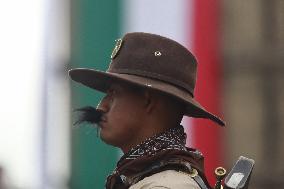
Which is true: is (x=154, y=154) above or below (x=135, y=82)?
below

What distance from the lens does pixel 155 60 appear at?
2.60 metres

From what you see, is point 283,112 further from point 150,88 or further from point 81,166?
point 150,88

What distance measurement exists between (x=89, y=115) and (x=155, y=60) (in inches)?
10.3

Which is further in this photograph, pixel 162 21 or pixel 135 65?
pixel 162 21

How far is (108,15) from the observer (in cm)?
579

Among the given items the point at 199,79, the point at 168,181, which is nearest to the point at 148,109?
the point at 168,181

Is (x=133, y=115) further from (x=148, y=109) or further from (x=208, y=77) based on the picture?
Result: (x=208, y=77)

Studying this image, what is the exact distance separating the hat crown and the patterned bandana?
0.16 meters

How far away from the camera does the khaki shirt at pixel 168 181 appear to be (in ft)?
7.59

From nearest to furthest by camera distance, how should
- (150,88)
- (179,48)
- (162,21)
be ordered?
(150,88)
(179,48)
(162,21)


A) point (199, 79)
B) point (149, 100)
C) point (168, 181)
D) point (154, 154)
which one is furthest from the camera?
point (199, 79)

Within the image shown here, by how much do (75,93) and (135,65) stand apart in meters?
3.26

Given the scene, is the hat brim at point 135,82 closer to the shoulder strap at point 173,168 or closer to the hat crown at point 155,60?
the hat crown at point 155,60

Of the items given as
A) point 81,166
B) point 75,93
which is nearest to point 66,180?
point 81,166
